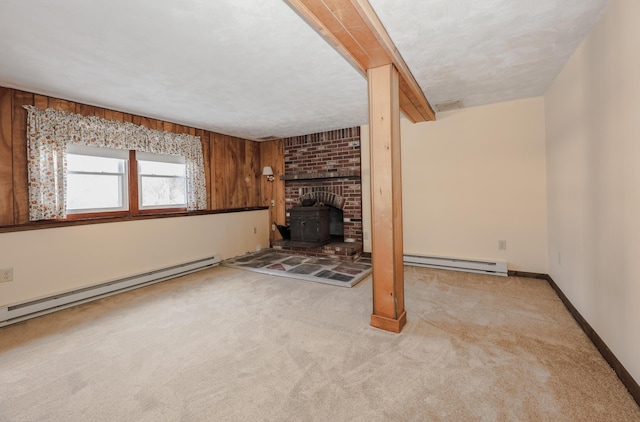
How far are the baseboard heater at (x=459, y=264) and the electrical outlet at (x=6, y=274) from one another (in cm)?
447

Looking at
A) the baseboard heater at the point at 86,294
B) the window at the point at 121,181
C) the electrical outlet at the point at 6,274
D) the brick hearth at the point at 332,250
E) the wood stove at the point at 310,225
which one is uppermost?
the window at the point at 121,181

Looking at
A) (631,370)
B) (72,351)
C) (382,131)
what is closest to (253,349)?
(72,351)

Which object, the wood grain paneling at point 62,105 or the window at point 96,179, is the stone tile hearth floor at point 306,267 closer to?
the window at point 96,179

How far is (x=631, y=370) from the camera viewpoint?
1473mm

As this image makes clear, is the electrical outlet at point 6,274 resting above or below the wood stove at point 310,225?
below

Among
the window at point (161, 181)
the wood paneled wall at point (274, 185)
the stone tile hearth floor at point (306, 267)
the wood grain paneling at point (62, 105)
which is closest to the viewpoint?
the wood grain paneling at point (62, 105)

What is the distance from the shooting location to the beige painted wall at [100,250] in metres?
2.63

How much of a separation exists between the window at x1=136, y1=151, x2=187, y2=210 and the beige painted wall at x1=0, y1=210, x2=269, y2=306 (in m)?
0.31

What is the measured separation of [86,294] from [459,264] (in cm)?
448

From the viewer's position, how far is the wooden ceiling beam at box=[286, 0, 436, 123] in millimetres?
1497

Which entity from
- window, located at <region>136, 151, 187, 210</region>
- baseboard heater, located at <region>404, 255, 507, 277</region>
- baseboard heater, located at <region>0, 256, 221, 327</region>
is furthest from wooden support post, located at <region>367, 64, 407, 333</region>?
window, located at <region>136, 151, 187, 210</region>

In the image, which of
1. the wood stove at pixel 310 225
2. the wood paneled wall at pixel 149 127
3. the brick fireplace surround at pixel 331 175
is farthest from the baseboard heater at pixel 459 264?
the wood paneled wall at pixel 149 127

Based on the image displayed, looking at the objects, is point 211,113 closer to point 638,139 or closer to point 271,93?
point 271,93

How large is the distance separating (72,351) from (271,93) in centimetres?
281
